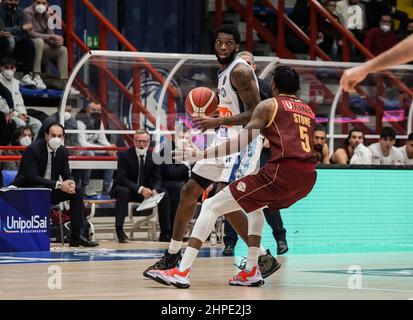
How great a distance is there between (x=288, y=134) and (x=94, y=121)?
7438mm

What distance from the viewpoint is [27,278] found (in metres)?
9.66

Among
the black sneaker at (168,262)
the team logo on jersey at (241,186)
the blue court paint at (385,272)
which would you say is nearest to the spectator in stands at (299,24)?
the blue court paint at (385,272)

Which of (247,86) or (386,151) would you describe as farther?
(386,151)

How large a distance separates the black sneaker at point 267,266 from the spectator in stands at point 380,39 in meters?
11.9

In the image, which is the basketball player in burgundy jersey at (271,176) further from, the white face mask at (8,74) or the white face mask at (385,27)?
the white face mask at (385,27)

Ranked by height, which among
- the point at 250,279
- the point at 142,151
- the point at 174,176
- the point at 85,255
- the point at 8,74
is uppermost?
the point at 8,74

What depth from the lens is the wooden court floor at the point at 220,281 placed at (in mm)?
8164

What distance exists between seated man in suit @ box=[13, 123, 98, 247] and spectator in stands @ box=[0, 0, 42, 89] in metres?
3.18

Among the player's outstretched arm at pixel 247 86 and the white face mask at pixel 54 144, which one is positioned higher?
the player's outstretched arm at pixel 247 86

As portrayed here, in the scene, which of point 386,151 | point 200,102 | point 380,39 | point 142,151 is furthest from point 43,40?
point 200,102

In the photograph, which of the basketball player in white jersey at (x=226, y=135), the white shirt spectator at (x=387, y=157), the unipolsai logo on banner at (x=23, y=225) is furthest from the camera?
the white shirt spectator at (x=387, y=157)

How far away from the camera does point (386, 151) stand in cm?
1638

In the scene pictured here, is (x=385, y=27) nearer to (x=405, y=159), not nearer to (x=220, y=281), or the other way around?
(x=405, y=159)
